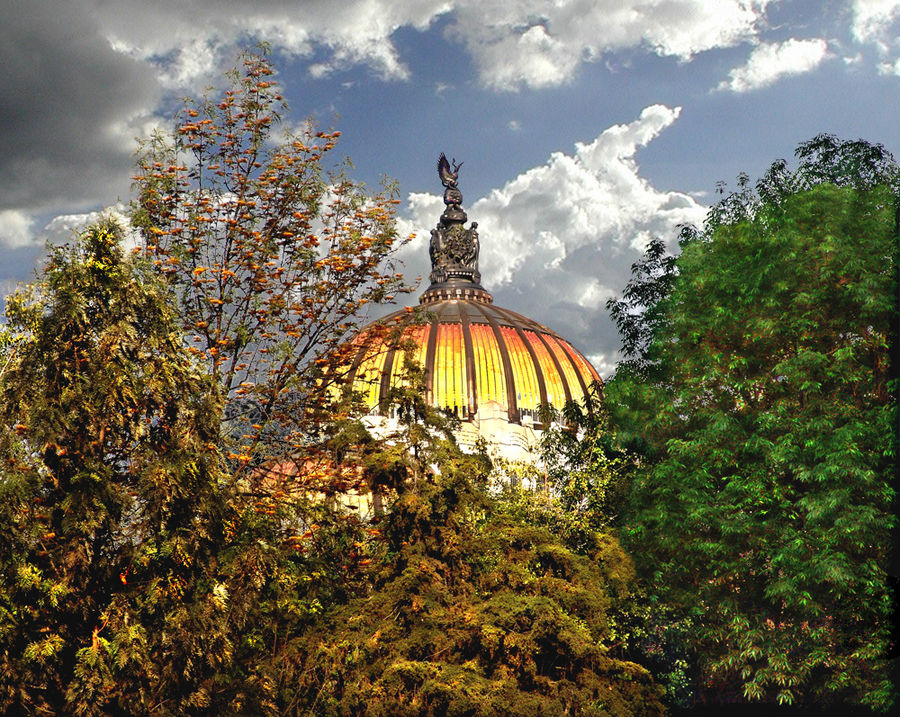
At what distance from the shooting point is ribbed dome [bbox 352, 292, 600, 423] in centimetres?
3741

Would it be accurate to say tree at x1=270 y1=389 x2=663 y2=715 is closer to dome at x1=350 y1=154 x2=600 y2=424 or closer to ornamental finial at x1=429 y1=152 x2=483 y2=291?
dome at x1=350 y1=154 x2=600 y2=424

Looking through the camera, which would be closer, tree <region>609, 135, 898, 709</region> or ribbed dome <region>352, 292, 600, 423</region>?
tree <region>609, 135, 898, 709</region>

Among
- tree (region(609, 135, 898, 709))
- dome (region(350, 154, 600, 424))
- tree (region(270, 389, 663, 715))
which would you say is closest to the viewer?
tree (region(270, 389, 663, 715))

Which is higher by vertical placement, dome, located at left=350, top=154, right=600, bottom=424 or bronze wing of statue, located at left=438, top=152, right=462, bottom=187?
bronze wing of statue, located at left=438, top=152, right=462, bottom=187

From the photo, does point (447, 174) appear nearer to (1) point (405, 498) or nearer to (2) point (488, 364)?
(2) point (488, 364)

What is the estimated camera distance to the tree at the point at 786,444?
1505 cm

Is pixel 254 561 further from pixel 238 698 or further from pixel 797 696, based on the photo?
pixel 797 696

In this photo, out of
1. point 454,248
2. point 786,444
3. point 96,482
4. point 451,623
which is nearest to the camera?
point 96,482

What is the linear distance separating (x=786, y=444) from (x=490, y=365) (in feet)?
77.3

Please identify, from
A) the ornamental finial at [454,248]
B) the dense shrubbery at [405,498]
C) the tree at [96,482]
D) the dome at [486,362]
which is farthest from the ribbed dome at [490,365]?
the tree at [96,482]

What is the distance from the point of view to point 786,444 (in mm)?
15406

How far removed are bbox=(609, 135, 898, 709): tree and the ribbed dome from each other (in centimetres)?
1772

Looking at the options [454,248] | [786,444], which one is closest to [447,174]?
[454,248]

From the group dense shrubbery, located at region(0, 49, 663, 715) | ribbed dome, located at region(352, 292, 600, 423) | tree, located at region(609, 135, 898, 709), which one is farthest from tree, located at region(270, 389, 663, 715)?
ribbed dome, located at region(352, 292, 600, 423)
